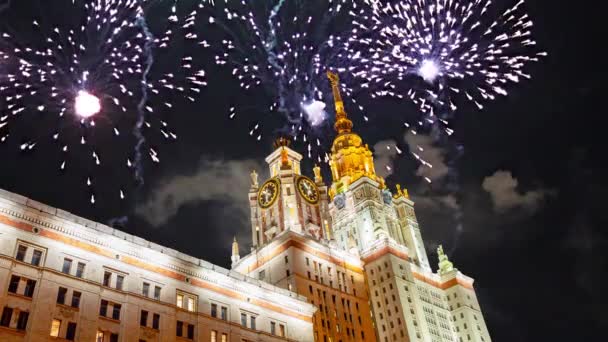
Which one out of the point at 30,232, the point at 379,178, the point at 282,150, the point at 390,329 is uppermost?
the point at 379,178

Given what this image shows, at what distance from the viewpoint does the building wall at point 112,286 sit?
50.7 metres

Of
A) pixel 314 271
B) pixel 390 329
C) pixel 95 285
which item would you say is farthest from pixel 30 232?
pixel 390 329

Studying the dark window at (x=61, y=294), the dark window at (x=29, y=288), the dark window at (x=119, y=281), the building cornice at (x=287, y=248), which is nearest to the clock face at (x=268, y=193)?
the building cornice at (x=287, y=248)

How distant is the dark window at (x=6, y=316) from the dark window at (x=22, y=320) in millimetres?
822

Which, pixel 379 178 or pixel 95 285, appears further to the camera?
pixel 379 178

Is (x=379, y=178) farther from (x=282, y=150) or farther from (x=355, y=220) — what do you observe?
(x=282, y=150)

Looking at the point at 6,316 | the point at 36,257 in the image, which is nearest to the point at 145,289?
the point at 36,257

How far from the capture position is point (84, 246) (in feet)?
186

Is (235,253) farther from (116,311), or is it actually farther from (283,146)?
(116,311)

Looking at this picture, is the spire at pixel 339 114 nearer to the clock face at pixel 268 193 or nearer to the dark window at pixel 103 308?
the clock face at pixel 268 193

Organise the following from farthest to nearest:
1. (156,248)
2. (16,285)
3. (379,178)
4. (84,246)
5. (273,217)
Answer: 1. (379,178)
2. (273,217)
3. (156,248)
4. (84,246)
5. (16,285)

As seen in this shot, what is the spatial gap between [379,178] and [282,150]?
205ft

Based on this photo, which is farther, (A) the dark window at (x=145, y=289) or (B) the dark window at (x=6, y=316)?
(A) the dark window at (x=145, y=289)

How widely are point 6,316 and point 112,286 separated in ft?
36.3
